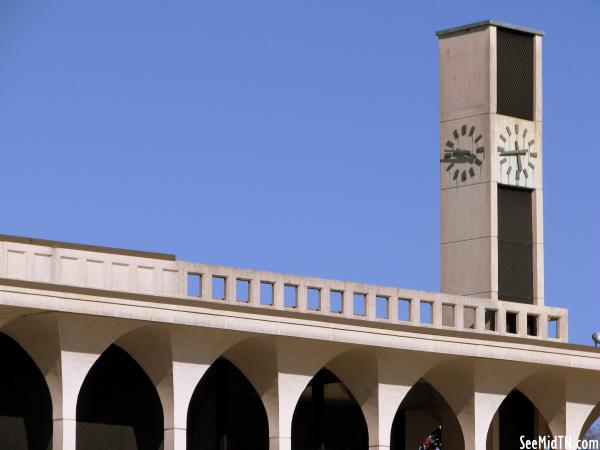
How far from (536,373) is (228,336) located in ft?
33.3

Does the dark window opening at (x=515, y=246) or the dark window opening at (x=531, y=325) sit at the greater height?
the dark window opening at (x=515, y=246)

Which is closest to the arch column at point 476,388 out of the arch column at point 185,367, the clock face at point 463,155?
the clock face at point 463,155

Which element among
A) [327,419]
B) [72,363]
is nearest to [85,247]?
[72,363]

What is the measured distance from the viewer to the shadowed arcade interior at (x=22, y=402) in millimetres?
48781

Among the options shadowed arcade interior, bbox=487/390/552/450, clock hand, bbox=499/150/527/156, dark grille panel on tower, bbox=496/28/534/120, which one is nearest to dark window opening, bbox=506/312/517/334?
shadowed arcade interior, bbox=487/390/552/450

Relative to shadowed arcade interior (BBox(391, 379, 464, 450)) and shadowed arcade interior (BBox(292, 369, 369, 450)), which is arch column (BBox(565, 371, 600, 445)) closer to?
shadowed arcade interior (BBox(391, 379, 464, 450))

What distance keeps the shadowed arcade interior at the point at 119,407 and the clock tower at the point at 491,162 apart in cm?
966

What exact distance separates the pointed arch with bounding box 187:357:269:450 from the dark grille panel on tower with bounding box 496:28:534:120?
10149 mm

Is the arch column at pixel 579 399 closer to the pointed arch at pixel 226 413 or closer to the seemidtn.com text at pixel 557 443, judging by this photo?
the seemidtn.com text at pixel 557 443

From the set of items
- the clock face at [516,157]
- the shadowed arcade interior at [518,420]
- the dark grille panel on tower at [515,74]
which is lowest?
the shadowed arcade interior at [518,420]

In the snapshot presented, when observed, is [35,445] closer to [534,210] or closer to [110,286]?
[110,286]

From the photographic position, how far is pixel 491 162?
56.2 m

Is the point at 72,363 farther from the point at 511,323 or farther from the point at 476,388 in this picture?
the point at 511,323

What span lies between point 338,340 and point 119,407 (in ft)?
17.3
